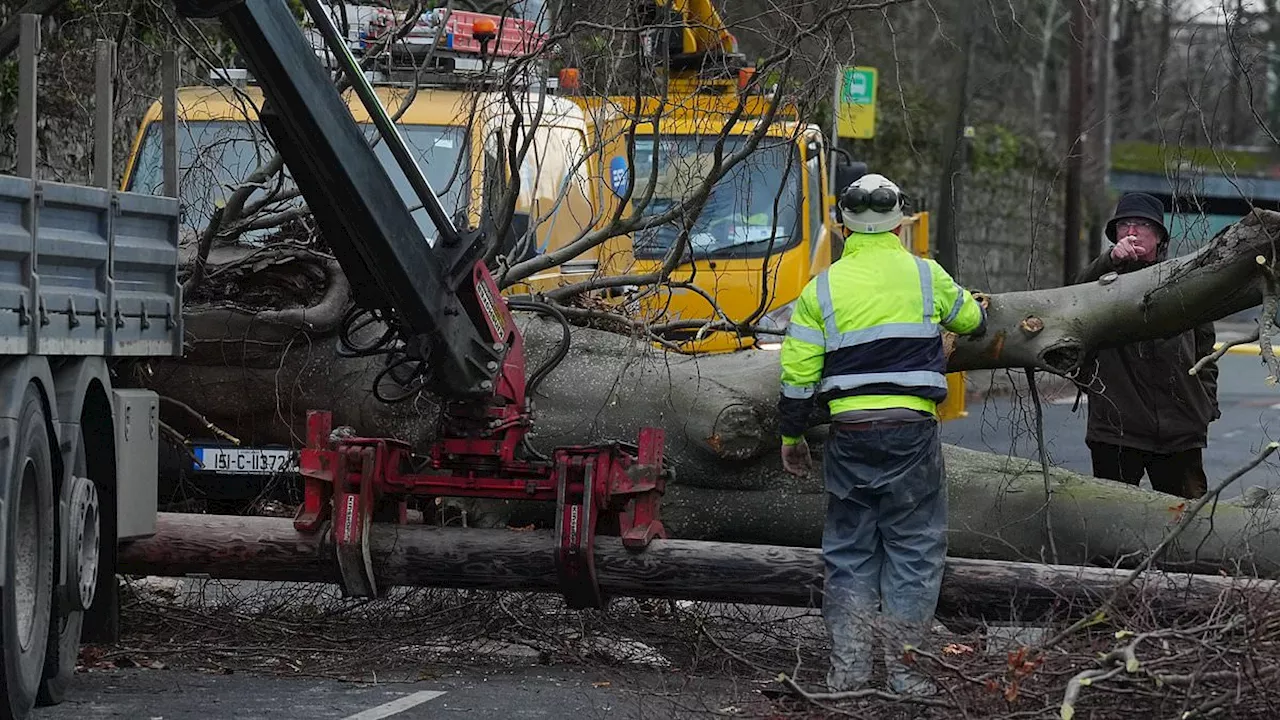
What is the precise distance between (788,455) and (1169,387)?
2.60 metres

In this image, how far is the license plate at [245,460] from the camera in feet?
27.4

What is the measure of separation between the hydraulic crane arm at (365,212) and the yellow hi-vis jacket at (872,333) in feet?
4.25

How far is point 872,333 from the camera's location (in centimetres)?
637

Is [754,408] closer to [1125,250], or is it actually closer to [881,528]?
[881,528]

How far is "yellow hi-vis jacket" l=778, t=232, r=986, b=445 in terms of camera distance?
6.38 m

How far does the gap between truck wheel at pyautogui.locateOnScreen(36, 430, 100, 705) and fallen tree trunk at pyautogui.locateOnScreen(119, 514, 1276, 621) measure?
0.69 m

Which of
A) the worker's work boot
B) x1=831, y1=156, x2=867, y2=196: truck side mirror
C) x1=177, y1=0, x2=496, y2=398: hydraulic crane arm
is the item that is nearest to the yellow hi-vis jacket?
the worker's work boot

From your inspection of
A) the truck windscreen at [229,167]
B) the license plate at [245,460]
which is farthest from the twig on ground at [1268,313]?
the license plate at [245,460]

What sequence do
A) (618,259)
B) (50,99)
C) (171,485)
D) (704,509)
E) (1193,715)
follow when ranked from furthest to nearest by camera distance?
(50,99) < (618,259) < (171,485) < (704,509) < (1193,715)

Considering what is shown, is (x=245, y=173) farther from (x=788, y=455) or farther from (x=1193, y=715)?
(x=1193, y=715)

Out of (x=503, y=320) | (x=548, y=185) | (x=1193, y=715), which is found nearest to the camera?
(x=1193, y=715)

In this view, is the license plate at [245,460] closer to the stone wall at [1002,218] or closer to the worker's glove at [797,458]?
the worker's glove at [797,458]

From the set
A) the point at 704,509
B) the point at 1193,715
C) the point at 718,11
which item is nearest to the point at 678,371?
the point at 704,509

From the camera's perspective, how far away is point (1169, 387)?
8383 millimetres
